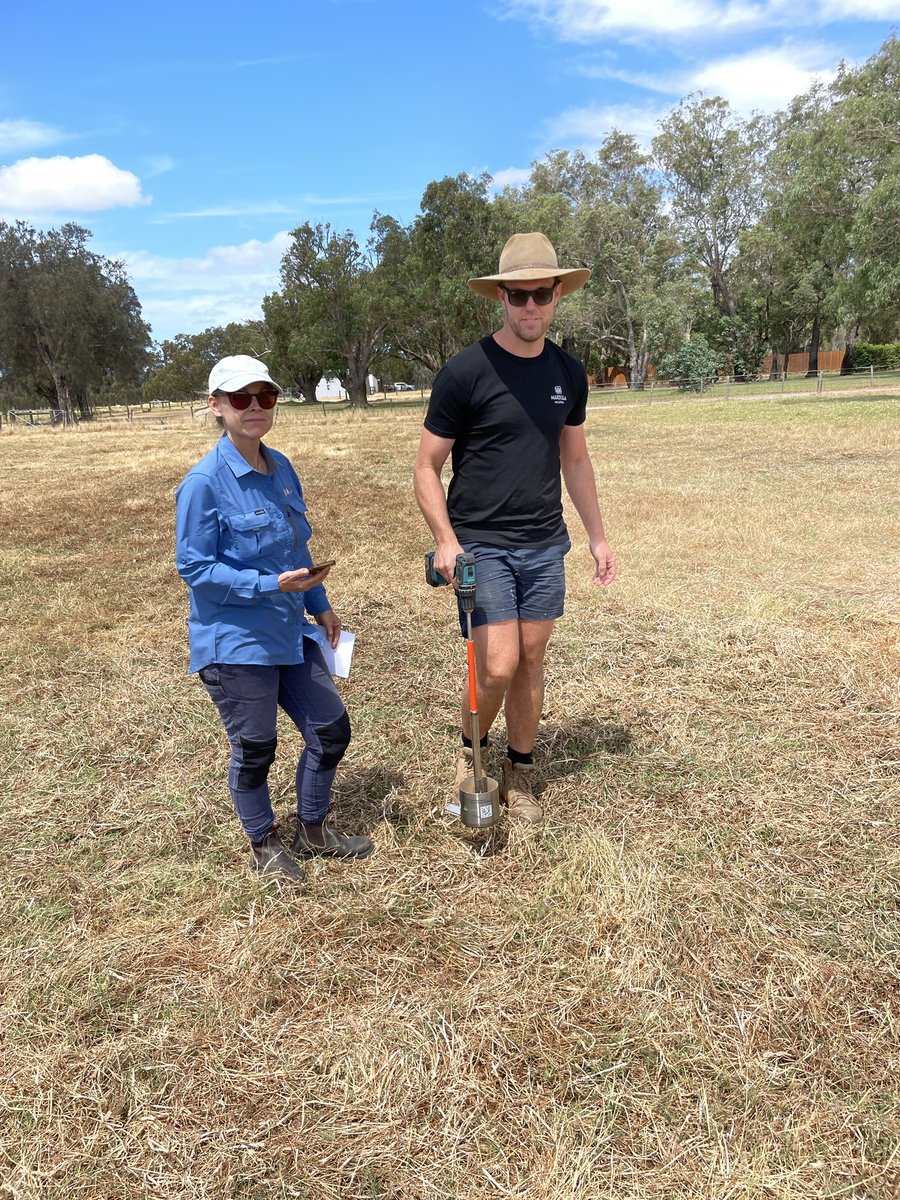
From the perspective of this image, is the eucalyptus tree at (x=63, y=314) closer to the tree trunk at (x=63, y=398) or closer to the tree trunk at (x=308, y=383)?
the tree trunk at (x=63, y=398)

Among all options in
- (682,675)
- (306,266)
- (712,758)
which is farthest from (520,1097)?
(306,266)

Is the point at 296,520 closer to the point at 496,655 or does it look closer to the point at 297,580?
the point at 297,580

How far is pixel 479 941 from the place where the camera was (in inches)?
108

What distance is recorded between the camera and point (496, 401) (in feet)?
9.76

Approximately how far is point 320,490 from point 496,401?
10968 mm

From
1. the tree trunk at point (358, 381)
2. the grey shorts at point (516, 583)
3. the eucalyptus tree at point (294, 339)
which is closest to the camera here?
the grey shorts at point (516, 583)

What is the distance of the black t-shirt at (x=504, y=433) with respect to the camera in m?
2.96

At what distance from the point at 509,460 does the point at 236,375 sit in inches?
41.7

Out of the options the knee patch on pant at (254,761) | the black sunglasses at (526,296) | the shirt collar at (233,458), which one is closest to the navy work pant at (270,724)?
the knee patch on pant at (254,761)

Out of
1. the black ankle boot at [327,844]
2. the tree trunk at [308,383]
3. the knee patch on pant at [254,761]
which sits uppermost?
the tree trunk at [308,383]

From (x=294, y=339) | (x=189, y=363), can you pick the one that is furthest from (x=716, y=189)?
(x=189, y=363)

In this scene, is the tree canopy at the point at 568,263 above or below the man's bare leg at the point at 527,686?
above

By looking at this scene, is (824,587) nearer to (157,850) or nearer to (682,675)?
(682,675)

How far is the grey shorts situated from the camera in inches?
122
